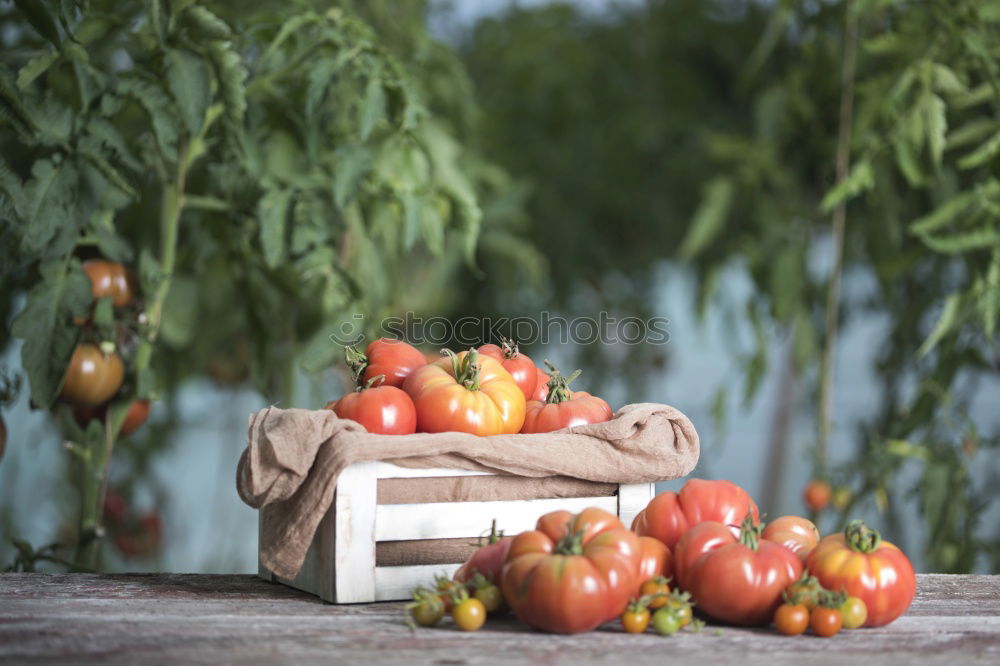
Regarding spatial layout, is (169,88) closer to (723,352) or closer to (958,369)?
(958,369)

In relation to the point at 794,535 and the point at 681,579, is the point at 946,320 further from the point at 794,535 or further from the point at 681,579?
the point at 681,579

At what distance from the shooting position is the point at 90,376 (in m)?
1.38

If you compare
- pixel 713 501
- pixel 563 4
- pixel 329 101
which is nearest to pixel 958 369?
pixel 713 501

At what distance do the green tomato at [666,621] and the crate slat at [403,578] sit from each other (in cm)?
23

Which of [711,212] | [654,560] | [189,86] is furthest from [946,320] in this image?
[189,86]

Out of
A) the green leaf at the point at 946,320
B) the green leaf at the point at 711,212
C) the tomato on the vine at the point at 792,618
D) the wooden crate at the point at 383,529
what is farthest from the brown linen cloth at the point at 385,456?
the green leaf at the point at 711,212

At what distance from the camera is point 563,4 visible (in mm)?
3020

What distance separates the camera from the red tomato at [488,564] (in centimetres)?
97

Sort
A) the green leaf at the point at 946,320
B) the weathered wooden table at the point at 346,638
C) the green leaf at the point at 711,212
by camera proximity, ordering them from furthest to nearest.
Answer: the green leaf at the point at 711,212
the green leaf at the point at 946,320
the weathered wooden table at the point at 346,638

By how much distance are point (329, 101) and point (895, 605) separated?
975 mm

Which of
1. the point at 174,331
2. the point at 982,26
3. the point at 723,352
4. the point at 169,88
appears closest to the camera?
the point at 169,88

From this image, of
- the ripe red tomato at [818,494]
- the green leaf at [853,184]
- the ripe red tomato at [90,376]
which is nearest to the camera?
the ripe red tomato at [90,376]

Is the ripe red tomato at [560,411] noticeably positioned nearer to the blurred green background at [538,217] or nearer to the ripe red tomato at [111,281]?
the blurred green background at [538,217]

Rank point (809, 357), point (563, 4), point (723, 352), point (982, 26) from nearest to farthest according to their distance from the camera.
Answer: point (982, 26), point (809, 357), point (723, 352), point (563, 4)
